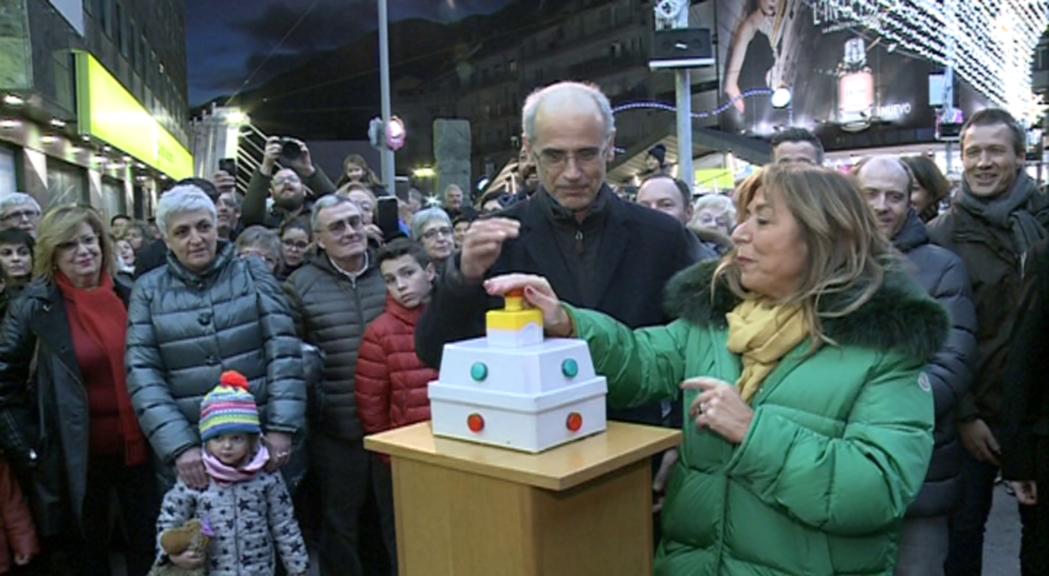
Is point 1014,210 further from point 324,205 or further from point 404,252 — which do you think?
point 324,205

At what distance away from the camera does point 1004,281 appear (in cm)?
358

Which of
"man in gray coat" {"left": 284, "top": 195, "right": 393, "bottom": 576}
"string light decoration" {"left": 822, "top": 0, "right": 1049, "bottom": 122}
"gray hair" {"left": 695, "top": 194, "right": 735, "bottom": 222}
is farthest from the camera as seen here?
"string light decoration" {"left": 822, "top": 0, "right": 1049, "bottom": 122}

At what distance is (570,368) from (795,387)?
1.66ft

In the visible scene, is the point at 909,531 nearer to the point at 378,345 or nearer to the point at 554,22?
the point at 378,345

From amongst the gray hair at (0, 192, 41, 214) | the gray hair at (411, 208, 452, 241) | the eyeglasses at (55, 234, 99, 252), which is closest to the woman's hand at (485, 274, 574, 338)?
the eyeglasses at (55, 234, 99, 252)

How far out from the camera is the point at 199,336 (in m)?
3.46

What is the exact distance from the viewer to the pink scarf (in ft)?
10.8

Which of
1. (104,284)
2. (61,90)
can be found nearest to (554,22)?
(61,90)

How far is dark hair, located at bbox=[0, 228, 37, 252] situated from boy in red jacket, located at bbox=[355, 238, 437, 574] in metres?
2.12

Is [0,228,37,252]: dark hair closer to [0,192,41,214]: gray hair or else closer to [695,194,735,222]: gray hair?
[0,192,41,214]: gray hair

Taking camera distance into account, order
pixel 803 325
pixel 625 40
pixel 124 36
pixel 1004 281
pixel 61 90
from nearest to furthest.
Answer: pixel 803 325 < pixel 1004 281 < pixel 61 90 < pixel 124 36 < pixel 625 40

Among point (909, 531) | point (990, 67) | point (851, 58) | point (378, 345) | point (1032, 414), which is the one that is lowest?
point (909, 531)

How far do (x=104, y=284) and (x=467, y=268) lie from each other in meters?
2.61

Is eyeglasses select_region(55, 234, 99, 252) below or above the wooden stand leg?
above
